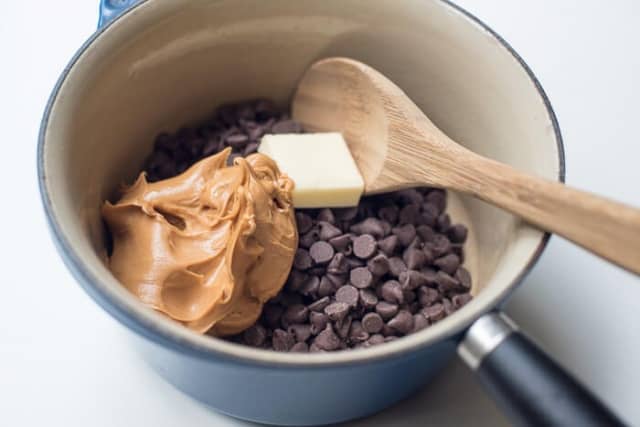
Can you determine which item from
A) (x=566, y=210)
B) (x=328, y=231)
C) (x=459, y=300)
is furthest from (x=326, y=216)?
(x=566, y=210)

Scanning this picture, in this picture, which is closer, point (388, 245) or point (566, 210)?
point (566, 210)

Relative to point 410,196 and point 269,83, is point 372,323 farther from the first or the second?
point 269,83

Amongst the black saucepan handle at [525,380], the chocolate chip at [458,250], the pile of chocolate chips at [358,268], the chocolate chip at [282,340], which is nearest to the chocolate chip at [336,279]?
the pile of chocolate chips at [358,268]

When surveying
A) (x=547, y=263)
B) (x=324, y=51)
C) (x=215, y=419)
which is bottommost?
(x=215, y=419)

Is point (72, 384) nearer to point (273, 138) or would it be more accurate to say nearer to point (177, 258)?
point (177, 258)

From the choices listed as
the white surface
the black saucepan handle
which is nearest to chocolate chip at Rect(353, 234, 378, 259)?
the white surface

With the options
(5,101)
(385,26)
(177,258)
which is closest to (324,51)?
(385,26)
